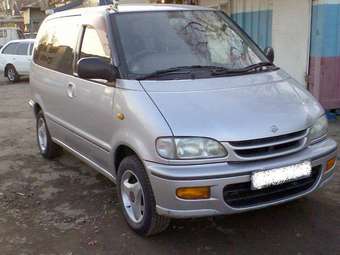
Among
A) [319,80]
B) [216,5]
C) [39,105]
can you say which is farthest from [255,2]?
[39,105]

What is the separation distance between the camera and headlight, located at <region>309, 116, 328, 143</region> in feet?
12.2

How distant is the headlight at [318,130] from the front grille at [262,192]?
248mm

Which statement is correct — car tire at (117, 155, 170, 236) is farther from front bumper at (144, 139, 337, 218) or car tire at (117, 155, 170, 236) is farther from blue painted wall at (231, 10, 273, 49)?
blue painted wall at (231, 10, 273, 49)

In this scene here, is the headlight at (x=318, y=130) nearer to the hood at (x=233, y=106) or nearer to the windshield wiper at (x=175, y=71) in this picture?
the hood at (x=233, y=106)

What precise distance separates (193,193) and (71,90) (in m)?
2.10

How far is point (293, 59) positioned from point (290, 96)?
14.9 ft

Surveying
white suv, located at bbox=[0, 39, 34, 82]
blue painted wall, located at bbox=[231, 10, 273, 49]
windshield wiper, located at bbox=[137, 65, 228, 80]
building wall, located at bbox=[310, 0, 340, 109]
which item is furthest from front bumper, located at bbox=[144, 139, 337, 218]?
white suv, located at bbox=[0, 39, 34, 82]

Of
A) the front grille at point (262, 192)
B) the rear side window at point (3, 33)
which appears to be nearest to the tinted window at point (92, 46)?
the front grille at point (262, 192)

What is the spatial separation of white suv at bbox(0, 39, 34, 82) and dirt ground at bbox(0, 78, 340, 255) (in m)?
12.1

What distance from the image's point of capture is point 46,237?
400 centimetres

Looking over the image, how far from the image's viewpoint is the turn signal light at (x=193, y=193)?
3250 mm

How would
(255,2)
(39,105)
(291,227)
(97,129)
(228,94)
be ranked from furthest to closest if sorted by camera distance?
1. (255,2)
2. (39,105)
3. (97,129)
4. (291,227)
5. (228,94)

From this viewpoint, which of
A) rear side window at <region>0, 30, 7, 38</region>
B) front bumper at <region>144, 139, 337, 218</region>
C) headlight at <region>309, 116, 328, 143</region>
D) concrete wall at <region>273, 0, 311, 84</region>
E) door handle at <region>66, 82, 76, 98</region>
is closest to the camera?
front bumper at <region>144, 139, 337, 218</region>

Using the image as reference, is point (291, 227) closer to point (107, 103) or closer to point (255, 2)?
point (107, 103)
